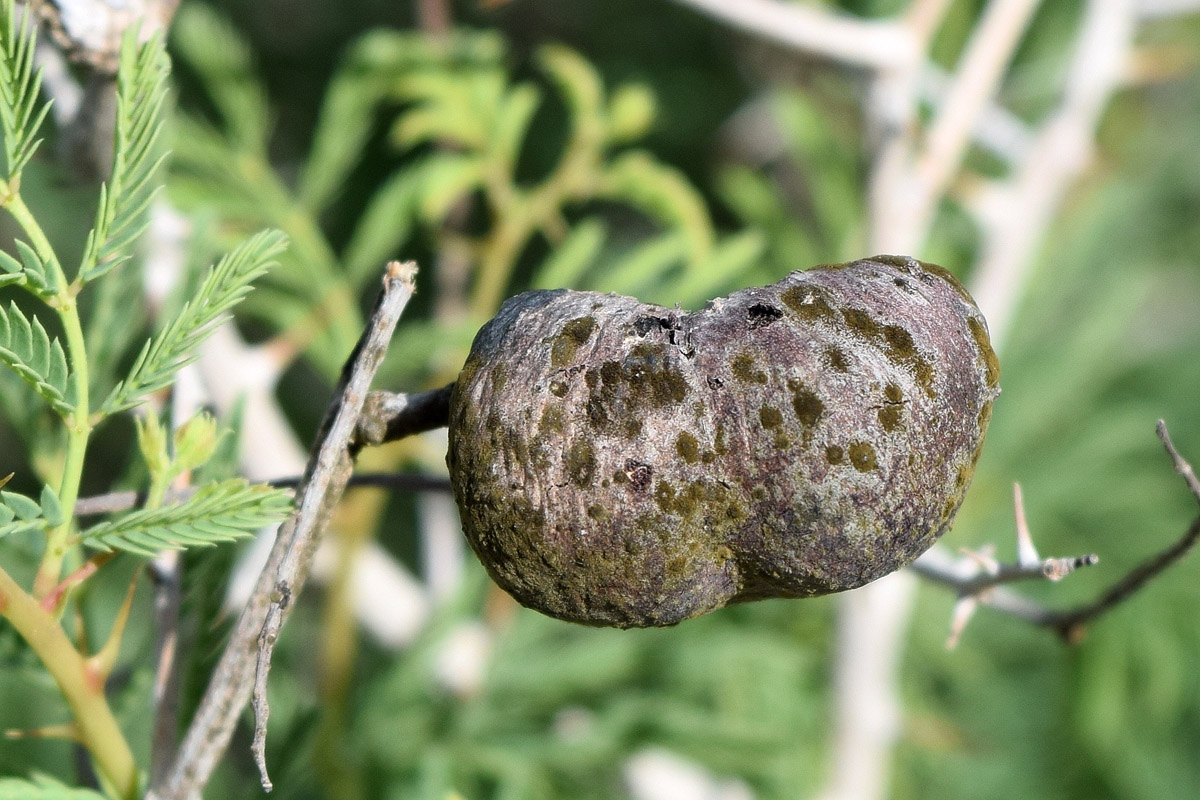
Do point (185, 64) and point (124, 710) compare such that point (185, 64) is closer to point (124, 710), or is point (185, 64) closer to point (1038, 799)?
point (124, 710)

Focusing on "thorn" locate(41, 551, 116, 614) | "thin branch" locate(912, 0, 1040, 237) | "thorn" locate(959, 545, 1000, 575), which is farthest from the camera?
"thin branch" locate(912, 0, 1040, 237)

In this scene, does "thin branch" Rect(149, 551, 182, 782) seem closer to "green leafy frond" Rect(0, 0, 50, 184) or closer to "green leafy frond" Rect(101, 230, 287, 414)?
"green leafy frond" Rect(101, 230, 287, 414)

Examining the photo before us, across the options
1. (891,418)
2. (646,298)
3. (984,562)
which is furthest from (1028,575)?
(646,298)

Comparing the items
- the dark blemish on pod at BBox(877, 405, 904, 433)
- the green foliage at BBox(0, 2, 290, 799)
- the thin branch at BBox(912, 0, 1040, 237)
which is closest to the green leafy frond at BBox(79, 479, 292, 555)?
the green foliage at BBox(0, 2, 290, 799)

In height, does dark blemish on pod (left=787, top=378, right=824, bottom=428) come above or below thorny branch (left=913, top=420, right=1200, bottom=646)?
below

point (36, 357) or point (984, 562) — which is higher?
point (984, 562)

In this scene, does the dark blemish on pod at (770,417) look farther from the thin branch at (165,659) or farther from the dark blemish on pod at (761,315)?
the thin branch at (165,659)

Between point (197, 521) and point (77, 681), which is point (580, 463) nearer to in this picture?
point (197, 521)
